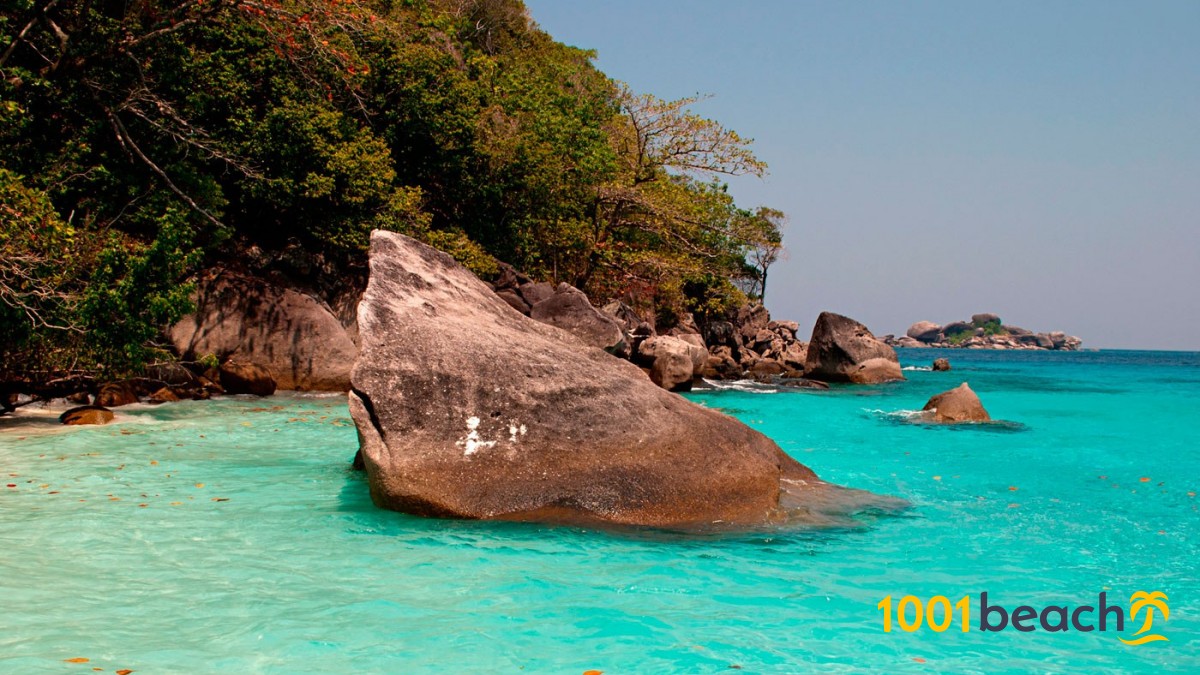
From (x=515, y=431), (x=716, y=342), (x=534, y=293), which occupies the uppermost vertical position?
(x=534, y=293)

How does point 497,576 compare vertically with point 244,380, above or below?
below

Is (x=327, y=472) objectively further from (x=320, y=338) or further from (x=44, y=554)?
(x=320, y=338)

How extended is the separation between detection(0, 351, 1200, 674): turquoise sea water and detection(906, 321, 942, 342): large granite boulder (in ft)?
595

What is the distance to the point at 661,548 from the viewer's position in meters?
7.84

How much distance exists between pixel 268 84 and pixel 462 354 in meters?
18.6

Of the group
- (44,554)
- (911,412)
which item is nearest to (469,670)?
(44,554)

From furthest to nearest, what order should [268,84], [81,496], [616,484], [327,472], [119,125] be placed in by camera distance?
[268,84] → [119,125] → [327,472] → [81,496] → [616,484]

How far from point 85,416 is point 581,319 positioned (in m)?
8.70

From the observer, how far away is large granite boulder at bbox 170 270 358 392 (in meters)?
21.8

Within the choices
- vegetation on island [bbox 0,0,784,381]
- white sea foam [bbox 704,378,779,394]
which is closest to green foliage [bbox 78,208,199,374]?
vegetation on island [bbox 0,0,784,381]

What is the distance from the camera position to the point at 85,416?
14.6 metres

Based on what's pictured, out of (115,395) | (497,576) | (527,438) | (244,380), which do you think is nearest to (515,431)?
(527,438)

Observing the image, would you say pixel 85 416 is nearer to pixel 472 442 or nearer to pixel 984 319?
pixel 472 442

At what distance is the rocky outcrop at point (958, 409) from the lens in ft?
69.3
